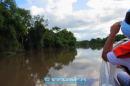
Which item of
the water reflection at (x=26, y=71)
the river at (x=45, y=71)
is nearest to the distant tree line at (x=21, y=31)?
the water reflection at (x=26, y=71)

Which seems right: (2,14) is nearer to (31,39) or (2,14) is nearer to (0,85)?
(31,39)

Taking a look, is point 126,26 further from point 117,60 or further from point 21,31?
point 21,31

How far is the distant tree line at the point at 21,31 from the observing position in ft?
139

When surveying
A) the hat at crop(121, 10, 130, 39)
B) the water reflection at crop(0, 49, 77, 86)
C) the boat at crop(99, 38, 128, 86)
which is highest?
the hat at crop(121, 10, 130, 39)

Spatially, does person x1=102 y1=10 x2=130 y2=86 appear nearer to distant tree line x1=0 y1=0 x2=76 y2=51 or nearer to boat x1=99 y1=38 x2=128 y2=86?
boat x1=99 y1=38 x2=128 y2=86

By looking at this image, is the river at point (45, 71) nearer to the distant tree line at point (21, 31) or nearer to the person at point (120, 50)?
the person at point (120, 50)

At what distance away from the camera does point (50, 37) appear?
68875 millimetres

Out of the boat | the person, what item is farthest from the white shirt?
the boat

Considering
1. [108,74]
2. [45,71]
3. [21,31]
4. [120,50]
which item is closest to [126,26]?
[120,50]

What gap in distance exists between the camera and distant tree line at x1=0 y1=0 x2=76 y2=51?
42281mm

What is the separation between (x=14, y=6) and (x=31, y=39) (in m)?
15.2

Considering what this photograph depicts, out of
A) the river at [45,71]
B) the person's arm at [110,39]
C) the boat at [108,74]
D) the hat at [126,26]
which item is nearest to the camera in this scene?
the hat at [126,26]

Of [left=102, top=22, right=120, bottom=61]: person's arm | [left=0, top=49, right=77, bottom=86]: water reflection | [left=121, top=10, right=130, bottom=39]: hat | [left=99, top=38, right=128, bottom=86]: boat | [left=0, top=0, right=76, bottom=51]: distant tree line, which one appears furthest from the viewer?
[left=0, top=0, right=76, bottom=51]: distant tree line

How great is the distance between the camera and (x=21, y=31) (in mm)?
47062
